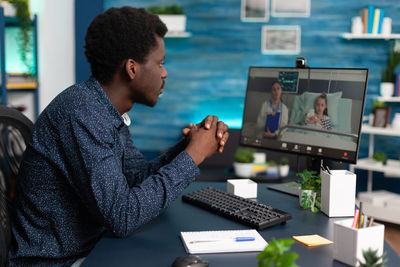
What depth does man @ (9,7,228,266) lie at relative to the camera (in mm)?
1134

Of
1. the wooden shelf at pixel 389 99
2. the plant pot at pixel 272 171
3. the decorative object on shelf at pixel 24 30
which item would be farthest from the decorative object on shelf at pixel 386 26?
the decorative object on shelf at pixel 24 30

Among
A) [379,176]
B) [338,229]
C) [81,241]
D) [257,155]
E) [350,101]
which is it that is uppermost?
[350,101]

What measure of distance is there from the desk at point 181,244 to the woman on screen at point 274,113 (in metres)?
0.32

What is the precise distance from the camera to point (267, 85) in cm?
178

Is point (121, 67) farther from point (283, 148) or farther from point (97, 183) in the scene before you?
point (283, 148)

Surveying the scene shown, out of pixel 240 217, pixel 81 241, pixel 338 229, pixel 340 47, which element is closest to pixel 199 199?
pixel 240 217

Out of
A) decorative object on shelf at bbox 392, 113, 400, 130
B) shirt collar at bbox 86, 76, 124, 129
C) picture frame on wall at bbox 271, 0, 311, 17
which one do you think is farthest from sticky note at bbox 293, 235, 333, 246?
picture frame on wall at bbox 271, 0, 311, 17

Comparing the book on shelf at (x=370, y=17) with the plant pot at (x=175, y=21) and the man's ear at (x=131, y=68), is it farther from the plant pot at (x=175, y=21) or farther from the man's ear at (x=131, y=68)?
the man's ear at (x=131, y=68)

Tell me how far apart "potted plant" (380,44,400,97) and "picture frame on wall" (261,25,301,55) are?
79 centimetres

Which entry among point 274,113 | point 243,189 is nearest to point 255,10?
point 274,113

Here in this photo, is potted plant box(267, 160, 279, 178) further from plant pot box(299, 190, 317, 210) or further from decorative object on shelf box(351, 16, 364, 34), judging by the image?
plant pot box(299, 190, 317, 210)

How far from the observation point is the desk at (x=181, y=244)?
1012 millimetres

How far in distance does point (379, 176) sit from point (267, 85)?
2707 millimetres

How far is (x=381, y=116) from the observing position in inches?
147
